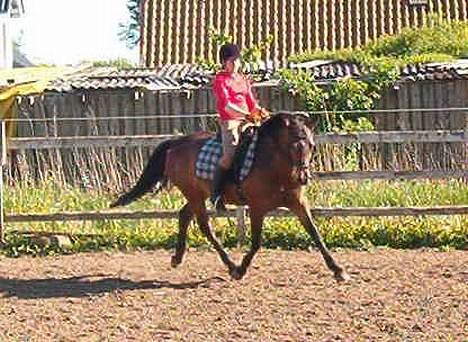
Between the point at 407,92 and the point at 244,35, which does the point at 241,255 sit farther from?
the point at 244,35

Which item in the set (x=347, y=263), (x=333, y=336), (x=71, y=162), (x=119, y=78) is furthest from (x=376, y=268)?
(x=119, y=78)

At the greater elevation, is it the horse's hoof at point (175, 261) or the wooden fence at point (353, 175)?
the wooden fence at point (353, 175)

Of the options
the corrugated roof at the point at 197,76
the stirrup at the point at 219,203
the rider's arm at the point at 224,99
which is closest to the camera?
the rider's arm at the point at 224,99

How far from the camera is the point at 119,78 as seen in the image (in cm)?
2030

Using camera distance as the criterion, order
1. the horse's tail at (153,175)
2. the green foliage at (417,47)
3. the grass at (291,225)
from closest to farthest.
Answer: the horse's tail at (153,175) < the grass at (291,225) < the green foliage at (417,47)

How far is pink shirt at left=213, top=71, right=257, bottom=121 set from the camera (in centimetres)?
949

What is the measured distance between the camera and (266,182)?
31.0ft

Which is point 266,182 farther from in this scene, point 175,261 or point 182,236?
point 175,261

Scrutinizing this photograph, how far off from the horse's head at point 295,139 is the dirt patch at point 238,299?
107cm

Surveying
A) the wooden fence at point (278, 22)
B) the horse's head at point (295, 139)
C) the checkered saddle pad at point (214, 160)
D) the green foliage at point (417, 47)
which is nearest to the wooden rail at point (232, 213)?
the checkered saddle pad at point (214, 160)

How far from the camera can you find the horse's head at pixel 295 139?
9.03m

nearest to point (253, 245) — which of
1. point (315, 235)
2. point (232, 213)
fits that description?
point (315, 235)

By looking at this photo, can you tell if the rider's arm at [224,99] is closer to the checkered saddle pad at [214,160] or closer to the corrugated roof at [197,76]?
the checkered saddle pad at [214,160]

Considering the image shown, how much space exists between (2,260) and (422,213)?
15.9ft
